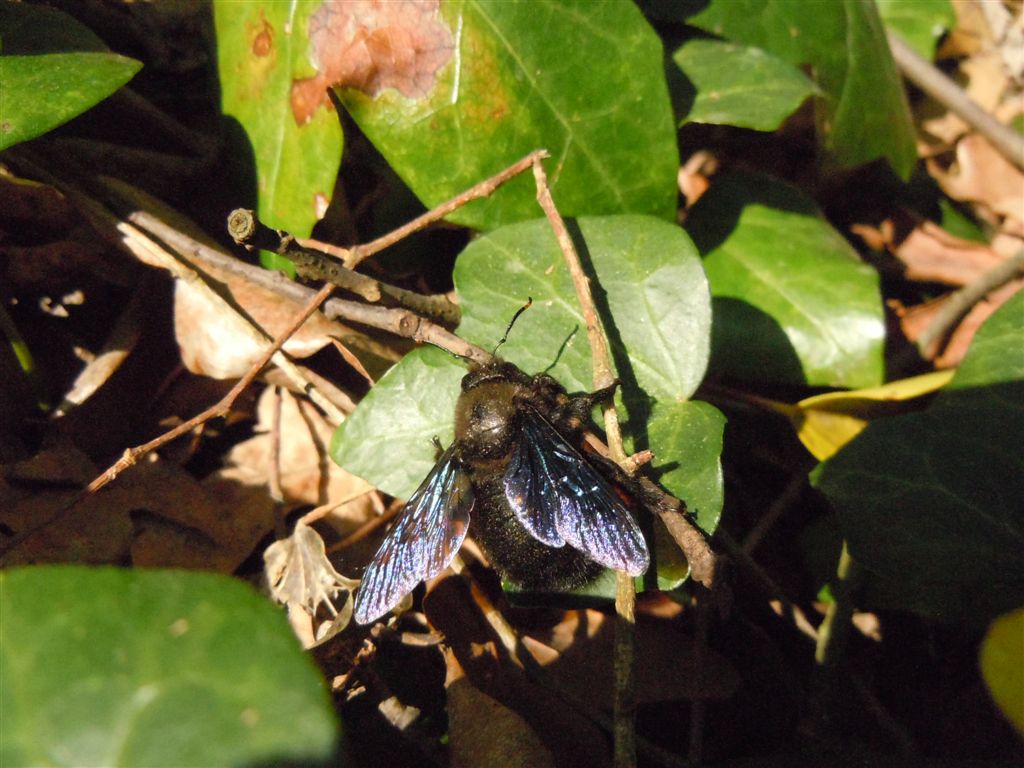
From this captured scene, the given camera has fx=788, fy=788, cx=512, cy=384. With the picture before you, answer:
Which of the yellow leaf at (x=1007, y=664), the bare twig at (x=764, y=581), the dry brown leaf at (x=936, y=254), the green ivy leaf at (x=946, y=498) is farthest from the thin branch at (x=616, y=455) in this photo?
the dry brown leaf at (x=936, y=254)

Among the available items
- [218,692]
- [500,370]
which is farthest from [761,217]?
[218,692]

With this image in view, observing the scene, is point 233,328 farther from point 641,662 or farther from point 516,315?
point 641,662

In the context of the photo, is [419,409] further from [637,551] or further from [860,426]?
[860,426]

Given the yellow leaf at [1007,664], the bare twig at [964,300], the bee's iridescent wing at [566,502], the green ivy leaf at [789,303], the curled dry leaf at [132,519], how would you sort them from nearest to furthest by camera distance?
the yellow leaf at [1007,664]
the bee's iridescent wing at [566,502]
the curled dry leaf at [132,519]
the green ivy leaf at [789,303]
the bare twig at [964,300]

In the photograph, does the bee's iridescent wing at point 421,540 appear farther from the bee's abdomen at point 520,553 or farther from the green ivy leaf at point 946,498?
the green ivy leaf at point 946,498

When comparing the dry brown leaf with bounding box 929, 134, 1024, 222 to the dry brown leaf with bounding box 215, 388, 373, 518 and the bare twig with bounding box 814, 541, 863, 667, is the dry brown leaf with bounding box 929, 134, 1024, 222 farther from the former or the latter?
the dry brown leaf with bounding box 215, 388, 373, 518

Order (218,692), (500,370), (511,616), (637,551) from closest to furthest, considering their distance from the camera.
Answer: (218,692), (637,551), (500,370), (511,616)

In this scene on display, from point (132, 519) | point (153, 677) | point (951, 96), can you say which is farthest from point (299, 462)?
point (951, 96)
